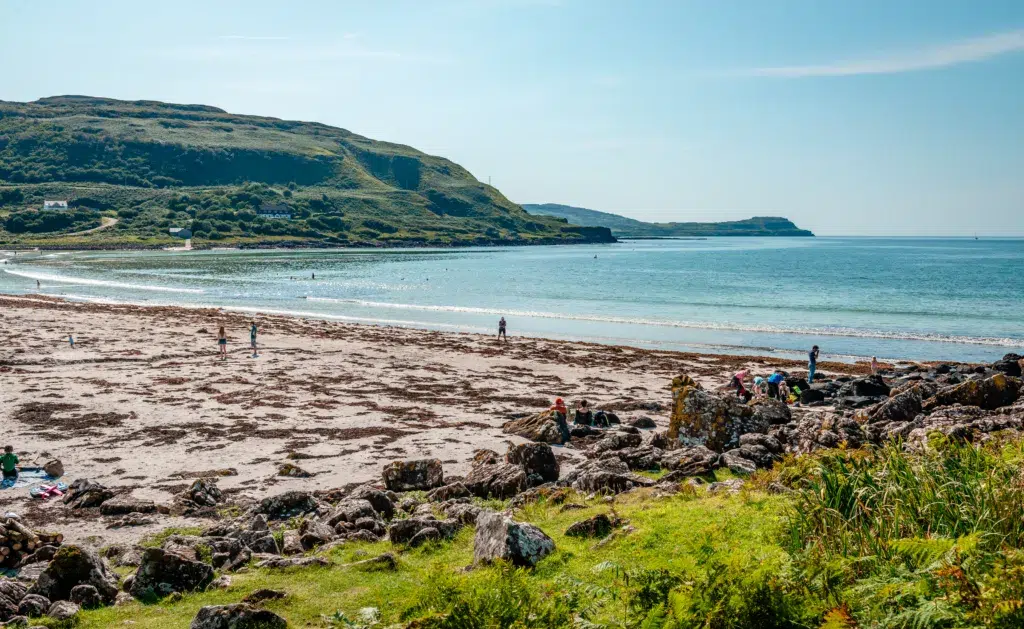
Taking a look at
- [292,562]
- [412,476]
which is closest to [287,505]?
[412,476]

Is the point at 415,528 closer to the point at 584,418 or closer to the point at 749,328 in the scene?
the point at 584,418

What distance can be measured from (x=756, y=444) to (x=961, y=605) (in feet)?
38.8

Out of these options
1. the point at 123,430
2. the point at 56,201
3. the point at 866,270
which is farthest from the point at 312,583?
the point at 56,201

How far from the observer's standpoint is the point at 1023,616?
15.7 feet

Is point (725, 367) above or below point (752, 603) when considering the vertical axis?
below

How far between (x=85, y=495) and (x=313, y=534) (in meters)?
5.99

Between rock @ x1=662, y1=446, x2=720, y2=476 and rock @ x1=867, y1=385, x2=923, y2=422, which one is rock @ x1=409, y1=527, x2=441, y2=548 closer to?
rock @ x1=662, y1=446, x2=720, y2=476

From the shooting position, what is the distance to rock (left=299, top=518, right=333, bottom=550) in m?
11.7

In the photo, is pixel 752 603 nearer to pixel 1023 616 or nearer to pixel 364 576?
pixel 1023 616

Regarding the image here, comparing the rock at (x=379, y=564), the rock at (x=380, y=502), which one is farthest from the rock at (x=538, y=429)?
the rock at (x=379, y=564)

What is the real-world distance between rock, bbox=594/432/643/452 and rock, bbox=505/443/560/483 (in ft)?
8.55

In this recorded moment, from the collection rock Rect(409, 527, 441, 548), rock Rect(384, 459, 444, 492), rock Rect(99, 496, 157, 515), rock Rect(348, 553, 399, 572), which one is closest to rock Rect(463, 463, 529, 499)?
rock Rect(384, 459, 444, 492)

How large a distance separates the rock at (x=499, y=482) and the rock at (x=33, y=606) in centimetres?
756

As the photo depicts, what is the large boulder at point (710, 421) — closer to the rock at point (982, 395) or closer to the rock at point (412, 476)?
the rock at point (982, 395)
